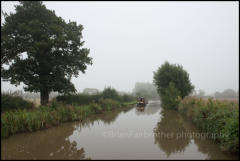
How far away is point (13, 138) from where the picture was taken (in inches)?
235

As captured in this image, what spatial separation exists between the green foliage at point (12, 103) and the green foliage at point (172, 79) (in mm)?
15630

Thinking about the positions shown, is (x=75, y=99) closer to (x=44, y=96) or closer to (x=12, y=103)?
(x=44, y=96)

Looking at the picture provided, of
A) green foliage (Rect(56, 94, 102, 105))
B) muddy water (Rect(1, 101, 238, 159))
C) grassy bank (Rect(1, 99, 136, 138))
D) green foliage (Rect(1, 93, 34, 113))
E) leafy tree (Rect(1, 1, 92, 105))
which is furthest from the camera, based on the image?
green foliage (Rect(56, 94, 102, 105))

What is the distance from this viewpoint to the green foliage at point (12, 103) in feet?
29.8

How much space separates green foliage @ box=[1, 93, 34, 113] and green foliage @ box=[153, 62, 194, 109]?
51.3 ft

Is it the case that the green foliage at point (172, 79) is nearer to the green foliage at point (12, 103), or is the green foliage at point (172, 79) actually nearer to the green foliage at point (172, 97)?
the green foliage at point (172, 97)

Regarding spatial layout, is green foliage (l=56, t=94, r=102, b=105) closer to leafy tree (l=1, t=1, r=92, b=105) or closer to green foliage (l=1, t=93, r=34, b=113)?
leafy tree (l=1, t=1, r=92, b=105)

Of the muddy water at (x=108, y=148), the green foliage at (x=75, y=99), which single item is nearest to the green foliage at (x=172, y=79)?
the green foliage at (x=75, y=99)

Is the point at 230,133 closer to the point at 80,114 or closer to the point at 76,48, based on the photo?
the point at 80,114

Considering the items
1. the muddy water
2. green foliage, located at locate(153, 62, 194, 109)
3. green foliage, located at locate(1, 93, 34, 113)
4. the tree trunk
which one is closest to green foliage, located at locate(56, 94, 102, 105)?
the tree trunk

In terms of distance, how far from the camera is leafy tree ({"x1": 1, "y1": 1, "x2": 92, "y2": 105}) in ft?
37.7

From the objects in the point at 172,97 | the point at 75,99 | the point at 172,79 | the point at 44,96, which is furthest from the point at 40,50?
the point at 172,79

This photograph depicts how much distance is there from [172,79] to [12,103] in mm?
18856

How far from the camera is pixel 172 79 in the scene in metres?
20.4
